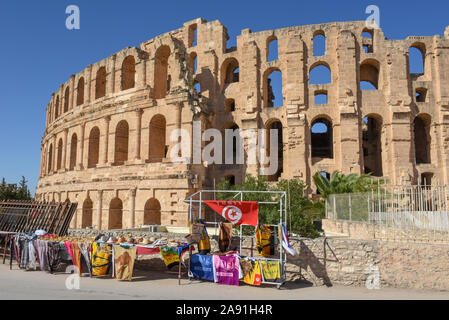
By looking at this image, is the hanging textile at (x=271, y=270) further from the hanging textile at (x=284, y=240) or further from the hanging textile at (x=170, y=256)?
the hanging textile at (x=170, y=256)

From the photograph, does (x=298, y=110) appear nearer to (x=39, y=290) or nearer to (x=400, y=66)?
(x=400, y=66)

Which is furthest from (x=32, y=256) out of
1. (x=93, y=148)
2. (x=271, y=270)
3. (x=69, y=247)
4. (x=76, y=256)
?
(x=93, y=148)

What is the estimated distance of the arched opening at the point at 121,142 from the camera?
21922 millimetres

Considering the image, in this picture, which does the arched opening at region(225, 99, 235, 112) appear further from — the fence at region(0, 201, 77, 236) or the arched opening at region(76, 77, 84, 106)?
the fence at region(0, 201, 77, 236)

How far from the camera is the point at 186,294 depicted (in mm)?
6773

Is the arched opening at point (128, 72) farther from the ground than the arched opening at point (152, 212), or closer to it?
farther from the ground

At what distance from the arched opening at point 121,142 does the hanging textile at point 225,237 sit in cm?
1519

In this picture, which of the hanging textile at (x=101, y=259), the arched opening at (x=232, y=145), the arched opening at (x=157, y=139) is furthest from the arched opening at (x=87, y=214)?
the hanging textile at (x=101, y=259)

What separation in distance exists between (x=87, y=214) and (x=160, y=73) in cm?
1105

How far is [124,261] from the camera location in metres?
7.96

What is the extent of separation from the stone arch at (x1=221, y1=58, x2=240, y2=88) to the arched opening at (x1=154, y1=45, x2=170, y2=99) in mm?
4066

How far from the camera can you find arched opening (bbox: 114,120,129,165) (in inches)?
863

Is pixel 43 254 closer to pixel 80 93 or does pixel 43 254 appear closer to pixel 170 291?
pixel 170 291

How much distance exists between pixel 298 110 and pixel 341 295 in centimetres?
1547
